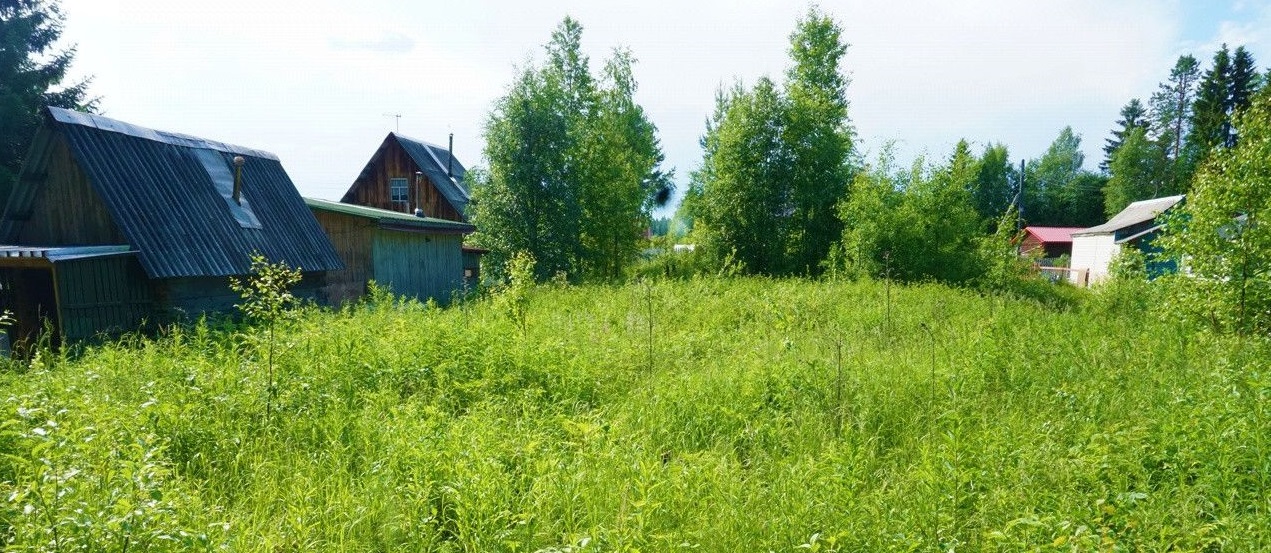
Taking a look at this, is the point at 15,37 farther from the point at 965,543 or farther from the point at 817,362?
the point at 965,543

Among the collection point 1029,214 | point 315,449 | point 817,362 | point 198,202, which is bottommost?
point 315,449

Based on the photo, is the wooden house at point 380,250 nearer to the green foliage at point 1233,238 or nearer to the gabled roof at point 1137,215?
the green foliage at point 1233,238

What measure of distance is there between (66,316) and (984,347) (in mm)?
12672

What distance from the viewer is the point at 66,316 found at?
844cm

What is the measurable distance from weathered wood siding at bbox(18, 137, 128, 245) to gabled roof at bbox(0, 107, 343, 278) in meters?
0.16

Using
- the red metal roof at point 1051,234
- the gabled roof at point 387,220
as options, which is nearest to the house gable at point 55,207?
the gabled roof at point 387,220

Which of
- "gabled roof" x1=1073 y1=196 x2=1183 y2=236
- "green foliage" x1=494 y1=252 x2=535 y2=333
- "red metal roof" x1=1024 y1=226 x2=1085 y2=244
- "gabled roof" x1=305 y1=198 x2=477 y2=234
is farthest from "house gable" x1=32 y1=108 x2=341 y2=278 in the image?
"red metal roof" x1=1024 y1=226 x2=1085 y2=244

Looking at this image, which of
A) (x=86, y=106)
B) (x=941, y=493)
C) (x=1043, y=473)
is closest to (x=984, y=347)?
(x=1043, y=473)

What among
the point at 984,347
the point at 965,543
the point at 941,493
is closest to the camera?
the point at 965,543

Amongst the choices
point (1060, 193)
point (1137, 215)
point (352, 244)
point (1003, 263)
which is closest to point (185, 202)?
point (352, 244)

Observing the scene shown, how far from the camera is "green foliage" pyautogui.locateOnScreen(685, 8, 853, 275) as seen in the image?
18.8 metres

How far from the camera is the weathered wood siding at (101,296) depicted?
8.45 metres

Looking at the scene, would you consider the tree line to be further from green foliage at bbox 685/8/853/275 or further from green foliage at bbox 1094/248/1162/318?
green foliage at bbox 1094/248/1162/318

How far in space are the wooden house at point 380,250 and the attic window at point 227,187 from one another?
2298 millimetres
